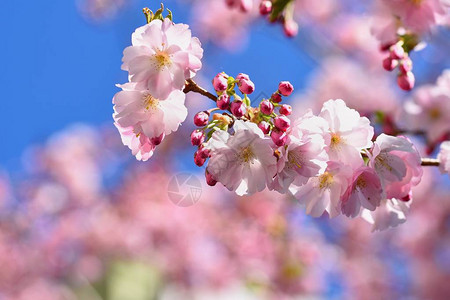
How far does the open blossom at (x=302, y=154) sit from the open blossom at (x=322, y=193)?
0.07m

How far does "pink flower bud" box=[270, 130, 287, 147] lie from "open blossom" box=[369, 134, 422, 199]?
211 millimetres

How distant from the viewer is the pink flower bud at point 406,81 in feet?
5.53

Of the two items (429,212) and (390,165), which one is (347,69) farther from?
(390,165)

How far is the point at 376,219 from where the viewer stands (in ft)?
4.80

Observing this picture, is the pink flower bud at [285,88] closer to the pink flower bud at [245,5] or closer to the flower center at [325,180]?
the flower center at [325,180]

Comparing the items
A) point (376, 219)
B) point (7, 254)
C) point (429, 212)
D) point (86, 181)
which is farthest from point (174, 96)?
point (86, 181)

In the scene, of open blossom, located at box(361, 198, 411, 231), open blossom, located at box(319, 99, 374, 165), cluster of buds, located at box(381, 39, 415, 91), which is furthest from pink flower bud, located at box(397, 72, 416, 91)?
open blossom, located at box(319, 99, 374, 165)

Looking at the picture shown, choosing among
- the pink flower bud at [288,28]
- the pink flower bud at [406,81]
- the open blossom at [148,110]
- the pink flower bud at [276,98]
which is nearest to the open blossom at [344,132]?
the pink flower bud at [276,98]

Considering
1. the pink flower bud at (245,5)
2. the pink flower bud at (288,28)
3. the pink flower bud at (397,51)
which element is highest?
the pink flower bud at (245,5)

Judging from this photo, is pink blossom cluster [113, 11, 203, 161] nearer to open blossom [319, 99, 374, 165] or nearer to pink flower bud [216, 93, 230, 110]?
pink flower bud [216, 93, 230, 110]

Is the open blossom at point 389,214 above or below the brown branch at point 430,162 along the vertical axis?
below

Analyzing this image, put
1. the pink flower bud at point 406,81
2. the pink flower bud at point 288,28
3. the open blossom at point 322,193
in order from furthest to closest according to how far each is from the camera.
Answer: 1. the pink flower bud at point 288,28
2. the pink flower bud at point 406,81
3. the open blossom at point 322,193

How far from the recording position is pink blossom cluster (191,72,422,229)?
114 centimetres

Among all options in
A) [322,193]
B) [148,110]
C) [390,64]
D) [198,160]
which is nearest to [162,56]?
[148,110]
